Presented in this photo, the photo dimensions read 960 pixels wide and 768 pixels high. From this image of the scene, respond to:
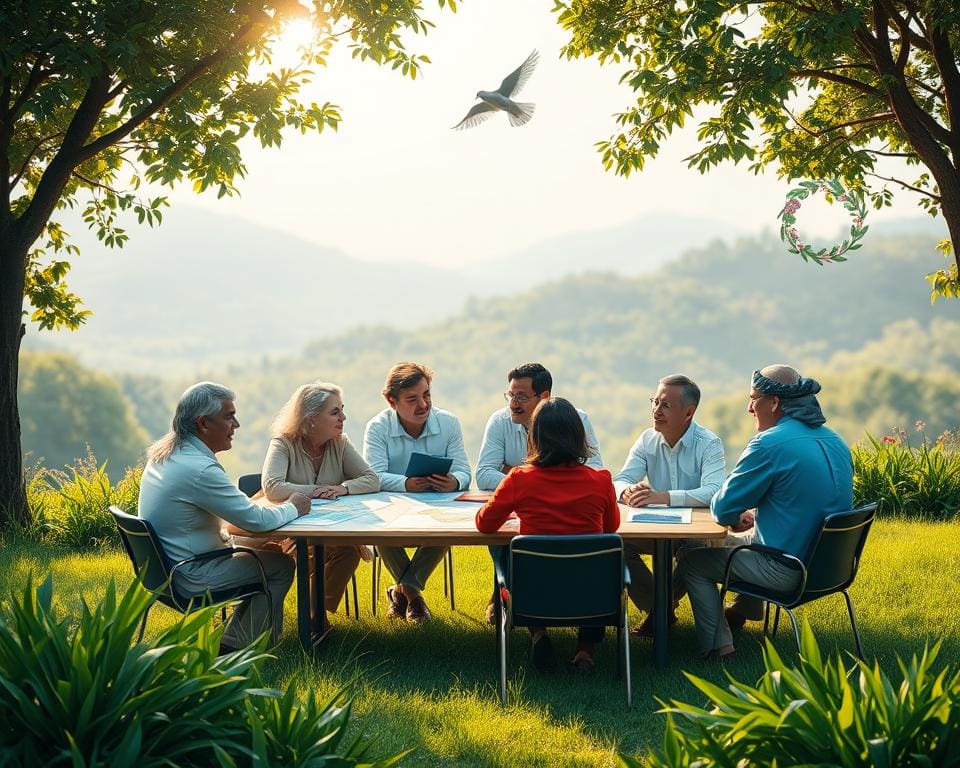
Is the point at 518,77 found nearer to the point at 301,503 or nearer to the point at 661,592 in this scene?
the point at 301,503

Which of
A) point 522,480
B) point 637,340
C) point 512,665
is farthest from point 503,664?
point 637,340

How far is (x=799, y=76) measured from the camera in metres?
8.26

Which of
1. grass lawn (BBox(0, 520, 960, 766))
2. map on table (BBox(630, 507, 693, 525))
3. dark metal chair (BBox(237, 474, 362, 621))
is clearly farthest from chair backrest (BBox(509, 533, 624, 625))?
dark metal chair (BBox(237, 474, 362, 621))

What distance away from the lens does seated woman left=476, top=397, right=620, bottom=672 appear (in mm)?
4512

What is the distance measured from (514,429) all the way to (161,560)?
2.42m

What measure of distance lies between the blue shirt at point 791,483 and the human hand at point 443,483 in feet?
5.81

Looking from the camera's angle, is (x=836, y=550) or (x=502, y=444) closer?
(x=836, y=550)

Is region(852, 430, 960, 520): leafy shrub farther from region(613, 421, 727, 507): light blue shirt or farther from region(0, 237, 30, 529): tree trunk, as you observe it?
region(0, 237, 30, 529): tree trunk

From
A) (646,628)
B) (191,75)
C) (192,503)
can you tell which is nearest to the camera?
(192,503)

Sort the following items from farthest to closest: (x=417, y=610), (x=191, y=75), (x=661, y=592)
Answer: (x=191, y=75) → (x=417, y=610) → (x=661, y=592)

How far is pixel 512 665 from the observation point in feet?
17.2

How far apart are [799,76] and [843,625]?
4563 millimetres

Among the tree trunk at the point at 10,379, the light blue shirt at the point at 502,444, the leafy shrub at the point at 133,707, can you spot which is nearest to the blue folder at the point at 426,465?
the light blue shirt at the point at 502,444

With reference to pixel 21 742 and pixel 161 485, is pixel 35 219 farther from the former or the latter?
pixel 21 742
